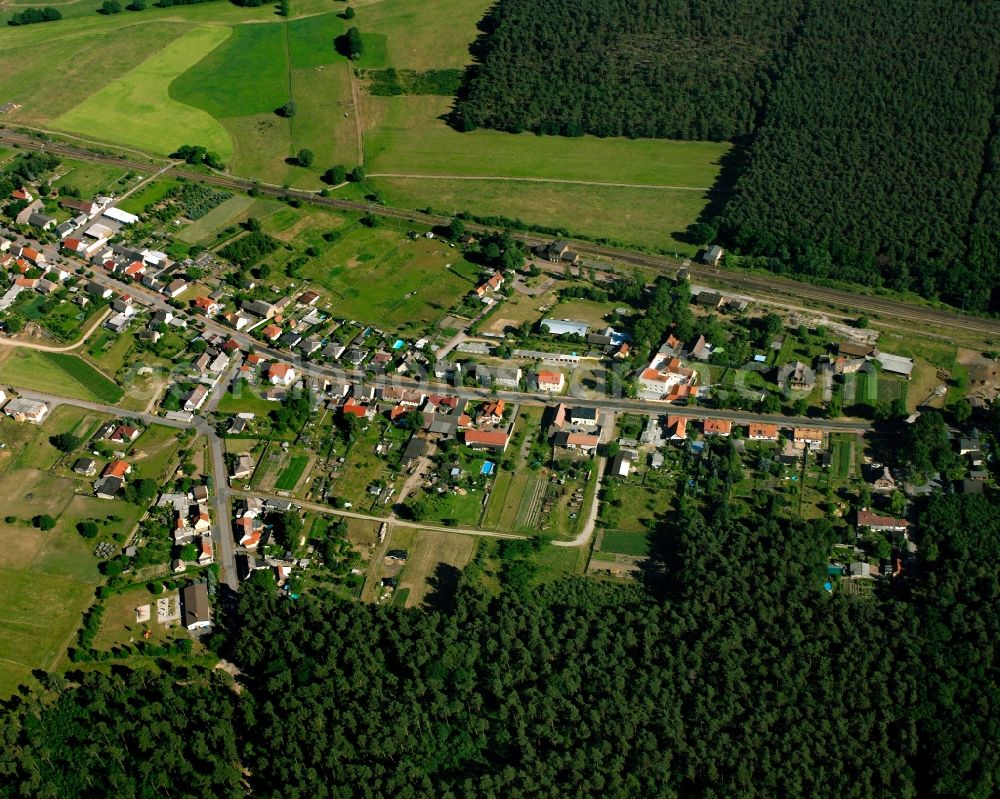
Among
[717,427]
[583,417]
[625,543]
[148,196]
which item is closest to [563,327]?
[583,417]

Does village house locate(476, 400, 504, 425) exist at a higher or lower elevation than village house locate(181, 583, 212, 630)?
higher

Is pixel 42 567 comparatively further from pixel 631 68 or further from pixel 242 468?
pixel 631 68

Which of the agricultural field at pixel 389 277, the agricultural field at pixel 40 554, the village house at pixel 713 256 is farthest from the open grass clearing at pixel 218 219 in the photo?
the village house at pixel 713 256

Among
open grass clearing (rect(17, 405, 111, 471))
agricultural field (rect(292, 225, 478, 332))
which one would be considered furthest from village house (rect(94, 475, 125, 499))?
agricultural field (rect(292, 225, 478, 332))

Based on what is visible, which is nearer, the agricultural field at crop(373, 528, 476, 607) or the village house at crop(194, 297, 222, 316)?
the agricultural field at crop(373, 528, 476, 607)

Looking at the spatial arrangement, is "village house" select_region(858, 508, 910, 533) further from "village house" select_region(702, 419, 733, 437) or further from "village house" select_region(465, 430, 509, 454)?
"village house" select_region(465, 430, 509, 454)

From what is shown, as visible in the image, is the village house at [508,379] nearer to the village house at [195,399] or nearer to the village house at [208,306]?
the village house at [195,399]

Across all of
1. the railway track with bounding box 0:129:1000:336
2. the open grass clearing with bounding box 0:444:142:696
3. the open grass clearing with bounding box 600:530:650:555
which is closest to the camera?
the open grass clearing with bounding box 0:444:142:696

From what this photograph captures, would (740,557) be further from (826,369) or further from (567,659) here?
(826,369)
